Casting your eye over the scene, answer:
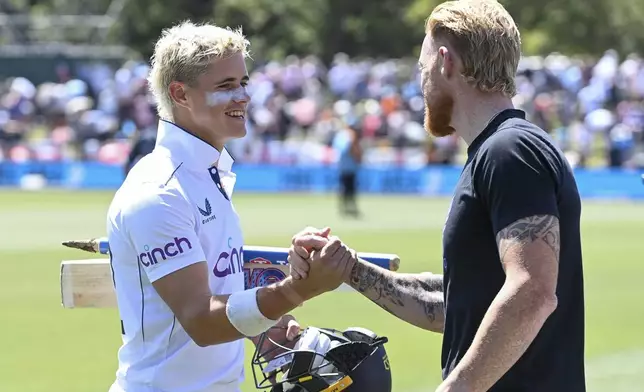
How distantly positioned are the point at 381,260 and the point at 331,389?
72 cm

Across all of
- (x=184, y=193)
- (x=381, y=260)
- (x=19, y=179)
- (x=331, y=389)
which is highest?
(x=184, y=193)

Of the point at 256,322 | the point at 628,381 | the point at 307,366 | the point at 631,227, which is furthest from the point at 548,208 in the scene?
the point at 631,227

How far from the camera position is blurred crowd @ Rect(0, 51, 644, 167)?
31.3m

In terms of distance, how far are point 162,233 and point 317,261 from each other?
553 millimetres

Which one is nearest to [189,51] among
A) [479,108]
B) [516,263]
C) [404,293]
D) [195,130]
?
[195,130]

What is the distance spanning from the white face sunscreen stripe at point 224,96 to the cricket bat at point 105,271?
804mm

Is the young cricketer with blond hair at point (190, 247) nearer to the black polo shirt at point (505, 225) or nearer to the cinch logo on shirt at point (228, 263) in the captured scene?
the cinch logo on shirt at point (228, 263)

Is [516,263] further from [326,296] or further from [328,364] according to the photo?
[326,296]

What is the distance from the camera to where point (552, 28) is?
47844 millimetres

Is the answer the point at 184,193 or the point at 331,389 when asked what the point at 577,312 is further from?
the point at 184,193

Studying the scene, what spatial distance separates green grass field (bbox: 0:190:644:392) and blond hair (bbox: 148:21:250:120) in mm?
5334

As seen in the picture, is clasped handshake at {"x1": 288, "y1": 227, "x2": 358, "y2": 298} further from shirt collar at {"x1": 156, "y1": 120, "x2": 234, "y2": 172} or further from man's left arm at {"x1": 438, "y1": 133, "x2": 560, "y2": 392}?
man's left arm at {"x1": 438, "y1": 133, "x2": 560, "y2": 392}

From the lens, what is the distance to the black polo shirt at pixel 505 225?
3621 millimetres

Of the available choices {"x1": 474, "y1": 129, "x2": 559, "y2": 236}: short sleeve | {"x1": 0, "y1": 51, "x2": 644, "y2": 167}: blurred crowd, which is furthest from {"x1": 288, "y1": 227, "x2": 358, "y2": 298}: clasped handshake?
{"x1": 0, "y1": 51, "x2": 644, "y2": 167}: blurred crowd
